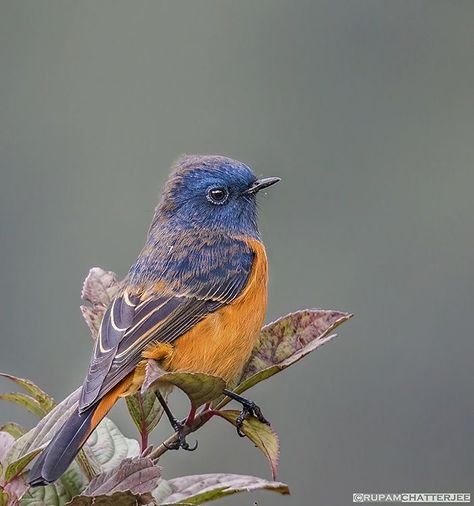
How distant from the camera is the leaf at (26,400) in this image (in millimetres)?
2826

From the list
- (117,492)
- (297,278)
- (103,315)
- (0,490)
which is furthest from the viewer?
(297,278)

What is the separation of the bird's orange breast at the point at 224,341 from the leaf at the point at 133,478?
893mm

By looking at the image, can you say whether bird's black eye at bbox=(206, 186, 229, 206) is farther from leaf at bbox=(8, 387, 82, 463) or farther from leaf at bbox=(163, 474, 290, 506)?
leaf at bbox=(163, 474, 290, 506)

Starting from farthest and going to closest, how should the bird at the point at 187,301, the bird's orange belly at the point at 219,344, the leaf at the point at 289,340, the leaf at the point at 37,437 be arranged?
1. the bird's orange belly at the point at 219,344
2. the bird at the point at 187,301
3. the leaf at the point at 289,340
4. the leaf at the point at 37,437

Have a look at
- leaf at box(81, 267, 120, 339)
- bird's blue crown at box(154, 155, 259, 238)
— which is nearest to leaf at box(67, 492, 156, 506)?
leaf at box(81, 267, 120, 339)

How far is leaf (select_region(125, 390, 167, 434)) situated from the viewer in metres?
2.90

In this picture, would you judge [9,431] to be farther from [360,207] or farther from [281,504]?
[360,207]

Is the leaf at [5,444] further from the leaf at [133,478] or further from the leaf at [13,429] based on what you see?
the leaf at [133,478]

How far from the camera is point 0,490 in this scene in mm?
2506

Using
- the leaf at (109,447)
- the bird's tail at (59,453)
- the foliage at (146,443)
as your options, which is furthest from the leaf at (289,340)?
the bird's tail at (59,453)

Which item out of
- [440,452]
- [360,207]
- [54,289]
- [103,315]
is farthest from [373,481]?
[103,315]

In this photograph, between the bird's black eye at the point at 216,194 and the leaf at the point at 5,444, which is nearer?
the leaf at the point at 5,444

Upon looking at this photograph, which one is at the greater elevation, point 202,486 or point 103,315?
point 103,315

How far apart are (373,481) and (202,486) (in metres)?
3.36
